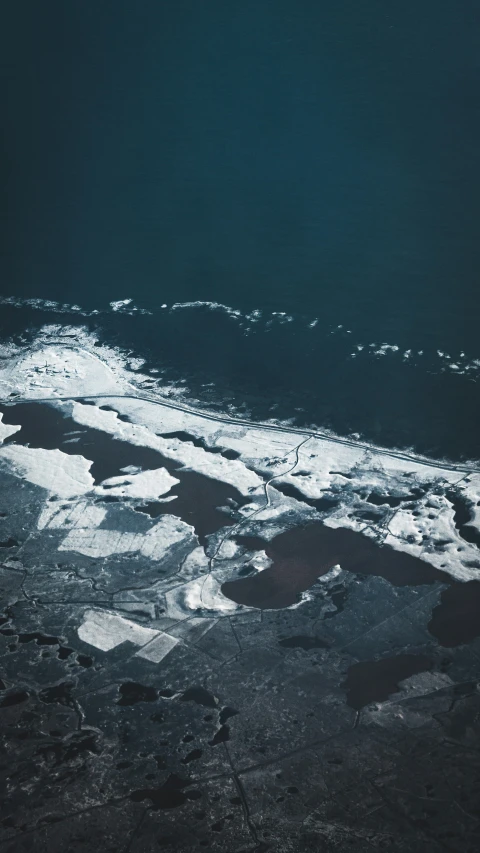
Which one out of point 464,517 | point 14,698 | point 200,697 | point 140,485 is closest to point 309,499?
point 464,517

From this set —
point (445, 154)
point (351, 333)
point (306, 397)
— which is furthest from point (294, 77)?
point (306, 397)

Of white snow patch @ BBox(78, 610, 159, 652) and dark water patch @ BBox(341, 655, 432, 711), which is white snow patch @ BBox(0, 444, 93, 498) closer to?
white snow patch @ BBox(78, 610, 159, 652)

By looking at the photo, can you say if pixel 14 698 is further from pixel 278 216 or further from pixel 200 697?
pixel 278 216

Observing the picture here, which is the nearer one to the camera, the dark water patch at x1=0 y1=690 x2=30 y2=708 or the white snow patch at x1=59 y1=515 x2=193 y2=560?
the dark water patch at x1=0 y1=690 x2=30 y2=708

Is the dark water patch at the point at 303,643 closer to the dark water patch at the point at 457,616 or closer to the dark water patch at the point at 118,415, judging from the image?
the dark water patch at the point at 457,616

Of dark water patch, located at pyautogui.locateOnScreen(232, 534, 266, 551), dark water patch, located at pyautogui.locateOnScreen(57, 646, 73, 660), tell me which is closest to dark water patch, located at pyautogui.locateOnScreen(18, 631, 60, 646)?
dark water patch, located at pyautogui.locateOnScreen(57, 646, 73, 660)

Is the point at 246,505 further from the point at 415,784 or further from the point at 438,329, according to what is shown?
the point at 438,329
